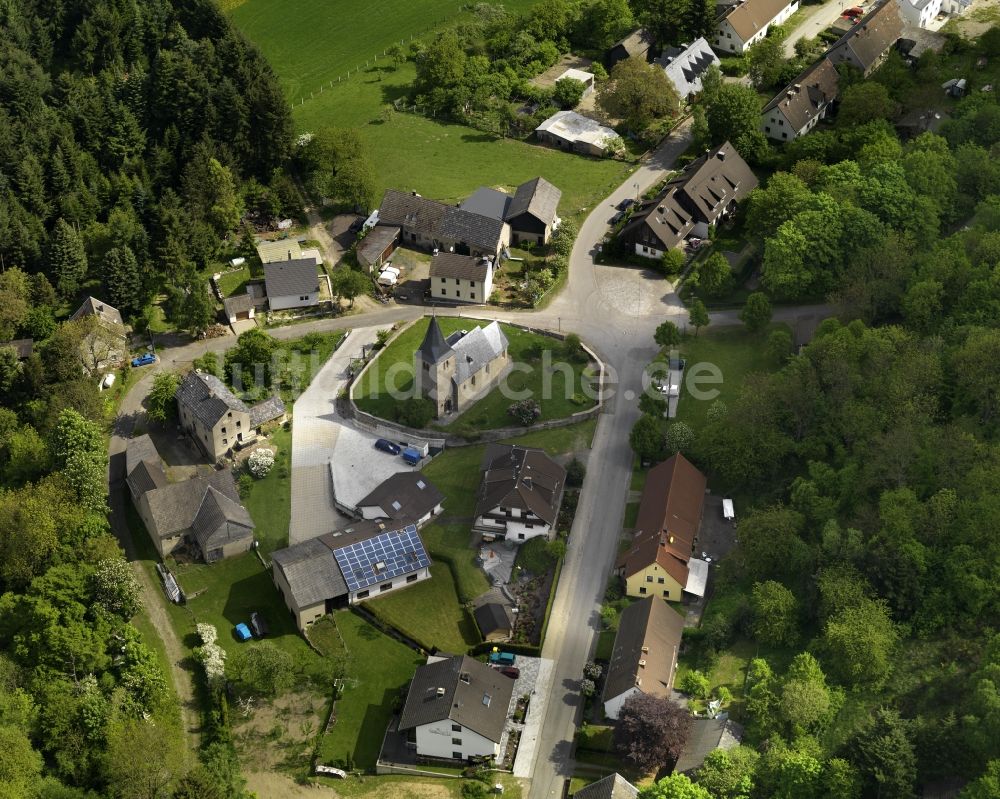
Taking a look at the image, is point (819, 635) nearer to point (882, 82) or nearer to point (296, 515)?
point (296, 515)

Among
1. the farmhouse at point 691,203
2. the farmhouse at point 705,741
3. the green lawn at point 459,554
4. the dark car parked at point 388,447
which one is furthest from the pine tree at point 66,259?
the farmhouse at point 705,741

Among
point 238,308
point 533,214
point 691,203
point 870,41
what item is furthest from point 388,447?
point 870,41

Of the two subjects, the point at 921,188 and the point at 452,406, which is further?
the point at 921,188

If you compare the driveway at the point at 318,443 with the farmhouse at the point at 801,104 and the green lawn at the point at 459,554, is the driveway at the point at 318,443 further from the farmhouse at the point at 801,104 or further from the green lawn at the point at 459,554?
the farmhouse at the point at 801,104

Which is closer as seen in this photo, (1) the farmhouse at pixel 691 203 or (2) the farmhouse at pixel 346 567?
(2) the farmhouse at pixel 346 567

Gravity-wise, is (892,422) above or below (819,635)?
above

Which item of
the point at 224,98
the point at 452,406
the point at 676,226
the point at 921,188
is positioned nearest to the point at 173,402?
the point at 452,406

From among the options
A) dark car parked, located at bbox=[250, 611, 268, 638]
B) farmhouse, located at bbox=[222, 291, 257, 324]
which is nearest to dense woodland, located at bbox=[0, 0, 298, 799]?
farmhouse, located at bbox=[222, 291, 257, 324]
